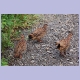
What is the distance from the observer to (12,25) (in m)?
5.43

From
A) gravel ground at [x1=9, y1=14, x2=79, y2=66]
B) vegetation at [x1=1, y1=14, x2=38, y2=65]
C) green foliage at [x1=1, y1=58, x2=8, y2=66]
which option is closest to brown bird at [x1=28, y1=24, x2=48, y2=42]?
gravel ground at [x1=9, y1=14, x2=79, y2=66]

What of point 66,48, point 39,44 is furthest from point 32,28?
→ point 66,48

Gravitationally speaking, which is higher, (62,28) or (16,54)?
(62,28)

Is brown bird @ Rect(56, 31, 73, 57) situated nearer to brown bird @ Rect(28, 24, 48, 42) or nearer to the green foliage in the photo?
brown bird @ Rect(28, 24, 48, 42)

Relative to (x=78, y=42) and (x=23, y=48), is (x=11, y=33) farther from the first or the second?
(x=78, y=42)

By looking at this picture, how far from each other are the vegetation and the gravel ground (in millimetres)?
92

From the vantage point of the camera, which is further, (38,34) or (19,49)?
(38,34)

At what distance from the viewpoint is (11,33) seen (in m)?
5.45

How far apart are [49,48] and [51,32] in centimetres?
28

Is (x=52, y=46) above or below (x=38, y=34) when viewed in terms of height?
below

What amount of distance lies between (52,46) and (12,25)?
63cm

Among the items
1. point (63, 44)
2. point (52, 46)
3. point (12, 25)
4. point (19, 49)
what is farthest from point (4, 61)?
point (63, 44)

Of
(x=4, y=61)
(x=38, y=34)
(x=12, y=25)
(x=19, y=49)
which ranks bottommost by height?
(x=4, y=61)

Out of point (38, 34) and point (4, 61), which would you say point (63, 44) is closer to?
point (38, 34)
